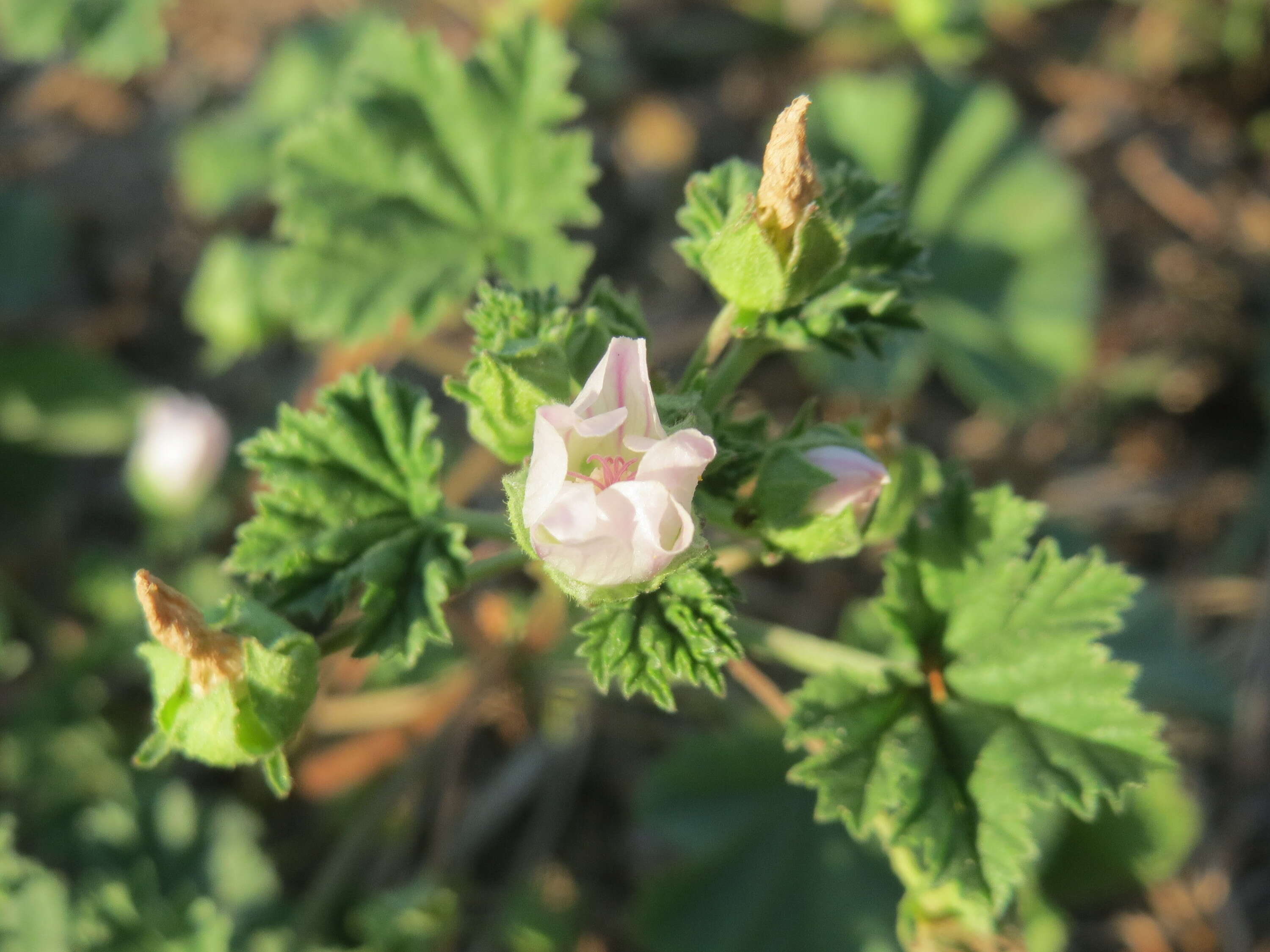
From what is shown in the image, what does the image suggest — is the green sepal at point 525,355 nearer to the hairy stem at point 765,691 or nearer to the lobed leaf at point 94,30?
the hairy stem at point 765,691

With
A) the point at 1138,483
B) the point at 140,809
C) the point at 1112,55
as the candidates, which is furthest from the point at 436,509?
the point at 1112,55

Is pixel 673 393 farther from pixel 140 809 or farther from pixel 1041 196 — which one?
pixel 1041 196

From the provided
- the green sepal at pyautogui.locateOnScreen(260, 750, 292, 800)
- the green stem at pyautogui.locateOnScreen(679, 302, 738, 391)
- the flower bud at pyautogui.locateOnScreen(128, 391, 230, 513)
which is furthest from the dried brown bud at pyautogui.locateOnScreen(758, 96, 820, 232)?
the flower bud at pyautogui.locateOnScreen(128, 391, 230, 513)

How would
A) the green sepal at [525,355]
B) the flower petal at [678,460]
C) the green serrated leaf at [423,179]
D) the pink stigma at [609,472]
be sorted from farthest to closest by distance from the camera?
the green serrated leaf at [423,179] → the green sepal at [525,355] → the pink stigma at [609,472] → the flower petal at [678,460]

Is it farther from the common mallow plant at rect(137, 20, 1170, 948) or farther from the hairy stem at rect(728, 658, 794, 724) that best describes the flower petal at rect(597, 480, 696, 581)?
the hairy stem at rect(728, 658, 794, 724)

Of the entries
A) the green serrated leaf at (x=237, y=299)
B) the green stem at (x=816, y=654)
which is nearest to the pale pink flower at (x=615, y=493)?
the green stem at (x=816, y=654)
